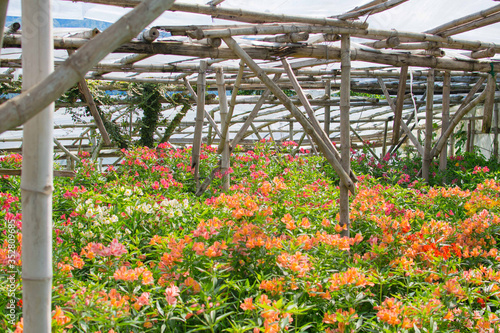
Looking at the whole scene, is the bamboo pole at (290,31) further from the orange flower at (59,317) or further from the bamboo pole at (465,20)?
the orange flower at (59,317)

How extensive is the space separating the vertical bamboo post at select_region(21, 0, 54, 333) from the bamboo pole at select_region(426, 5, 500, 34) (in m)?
3.39

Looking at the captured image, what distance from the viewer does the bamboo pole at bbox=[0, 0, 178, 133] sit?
105 centimetres

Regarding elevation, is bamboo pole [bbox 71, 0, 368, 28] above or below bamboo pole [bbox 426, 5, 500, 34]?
below

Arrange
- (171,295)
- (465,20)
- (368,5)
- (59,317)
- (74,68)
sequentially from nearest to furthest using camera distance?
(74,68) → (59,317) → (171,295) → (368,5) → (465,20)

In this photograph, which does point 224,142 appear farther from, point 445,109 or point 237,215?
point 445,109

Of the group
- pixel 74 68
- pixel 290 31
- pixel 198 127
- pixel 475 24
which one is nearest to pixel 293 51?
pixel 290 31

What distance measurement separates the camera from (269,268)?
2180 millimetres

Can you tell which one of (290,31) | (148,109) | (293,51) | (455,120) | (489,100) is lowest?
(455,120)

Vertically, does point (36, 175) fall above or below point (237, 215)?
above

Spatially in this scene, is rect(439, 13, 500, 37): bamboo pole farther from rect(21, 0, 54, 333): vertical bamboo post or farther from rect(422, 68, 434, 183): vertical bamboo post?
rect(21, 0, 54, 333): vertical bamboo post

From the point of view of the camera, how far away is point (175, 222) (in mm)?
2852

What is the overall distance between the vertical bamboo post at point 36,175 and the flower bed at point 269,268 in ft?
0.98

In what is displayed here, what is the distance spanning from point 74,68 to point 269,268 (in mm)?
1392

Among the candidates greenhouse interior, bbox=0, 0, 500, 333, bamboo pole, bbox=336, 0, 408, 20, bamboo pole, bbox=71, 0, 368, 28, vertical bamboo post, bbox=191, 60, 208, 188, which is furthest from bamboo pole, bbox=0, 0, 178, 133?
vertical bamboo post, bbox=191, 60, 208, 188
